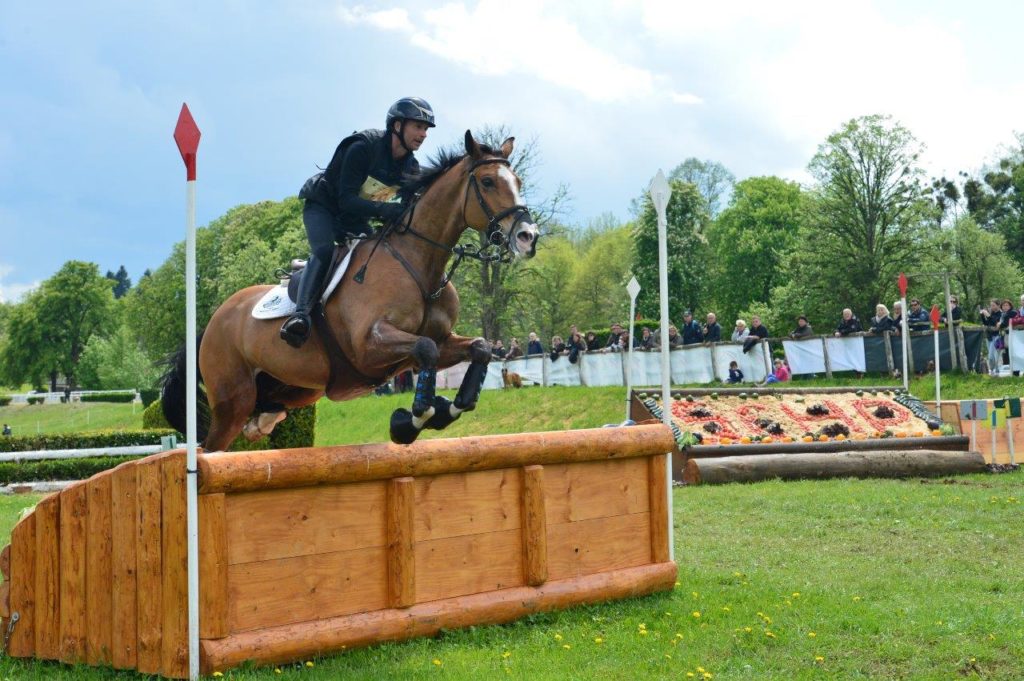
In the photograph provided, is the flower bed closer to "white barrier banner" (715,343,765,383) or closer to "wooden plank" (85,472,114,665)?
"white barrier banner" (715,343,765,383)

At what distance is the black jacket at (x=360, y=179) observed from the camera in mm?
5602

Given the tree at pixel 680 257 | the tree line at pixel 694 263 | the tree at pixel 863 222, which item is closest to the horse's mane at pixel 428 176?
the tree line at pixel 694 263

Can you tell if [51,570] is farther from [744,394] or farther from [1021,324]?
[1021,324]

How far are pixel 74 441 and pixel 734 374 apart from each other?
39.0 ft

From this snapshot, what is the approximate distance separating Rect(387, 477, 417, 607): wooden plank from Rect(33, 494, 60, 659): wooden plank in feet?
4.97

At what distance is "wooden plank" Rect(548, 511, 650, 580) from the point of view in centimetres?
549

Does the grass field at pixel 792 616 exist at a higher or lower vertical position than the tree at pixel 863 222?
lower

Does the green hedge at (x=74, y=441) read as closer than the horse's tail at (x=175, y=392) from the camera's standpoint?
No

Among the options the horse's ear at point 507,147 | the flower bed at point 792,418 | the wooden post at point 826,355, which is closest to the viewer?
the horse's ear at point 507,147

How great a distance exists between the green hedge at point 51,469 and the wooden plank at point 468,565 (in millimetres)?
9649

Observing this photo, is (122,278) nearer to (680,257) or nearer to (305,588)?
(680,257)

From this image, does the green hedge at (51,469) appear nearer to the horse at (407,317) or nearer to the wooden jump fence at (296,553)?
the horse at (407,317)

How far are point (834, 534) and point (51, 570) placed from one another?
595 cm

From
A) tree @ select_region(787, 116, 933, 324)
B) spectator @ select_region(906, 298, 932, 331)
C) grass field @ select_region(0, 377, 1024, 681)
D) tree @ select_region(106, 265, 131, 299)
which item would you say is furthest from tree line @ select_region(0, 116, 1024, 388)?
tree @ select_region(106, 265, 131, 299)
